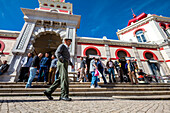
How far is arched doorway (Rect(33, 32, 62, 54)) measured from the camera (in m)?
10.4

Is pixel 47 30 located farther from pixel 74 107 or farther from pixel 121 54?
pixel 74 107

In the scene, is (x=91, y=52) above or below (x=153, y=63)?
above

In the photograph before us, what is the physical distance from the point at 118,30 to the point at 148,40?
7.10 metres

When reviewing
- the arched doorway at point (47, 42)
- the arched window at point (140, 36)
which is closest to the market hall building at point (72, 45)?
the arched doorway at point (47, 42)

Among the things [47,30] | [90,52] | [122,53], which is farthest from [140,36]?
[47,30]

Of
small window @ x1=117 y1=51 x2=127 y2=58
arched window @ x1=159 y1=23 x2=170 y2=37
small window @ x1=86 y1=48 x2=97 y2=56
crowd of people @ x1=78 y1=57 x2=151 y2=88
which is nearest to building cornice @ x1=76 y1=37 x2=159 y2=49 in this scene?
small window @ x1=86 y1=48 x2=97 y2=56

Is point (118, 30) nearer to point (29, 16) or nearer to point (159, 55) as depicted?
point (159, 55)

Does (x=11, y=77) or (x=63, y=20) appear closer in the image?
(x=11, y=77)

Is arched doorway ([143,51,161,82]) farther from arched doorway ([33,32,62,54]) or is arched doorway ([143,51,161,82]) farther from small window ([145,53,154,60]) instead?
arched doorway ([33,32,62,54])

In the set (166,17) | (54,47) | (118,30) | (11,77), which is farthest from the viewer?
(118,30)

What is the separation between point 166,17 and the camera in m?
16.7

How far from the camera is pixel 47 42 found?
10688mm

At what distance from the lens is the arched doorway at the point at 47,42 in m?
10.4

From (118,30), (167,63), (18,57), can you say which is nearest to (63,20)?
(18,57)
